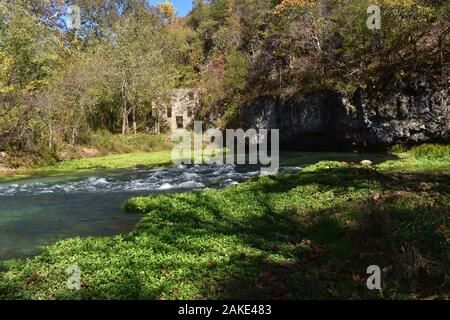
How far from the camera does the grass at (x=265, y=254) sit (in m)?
8.08

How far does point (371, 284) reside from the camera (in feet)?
26.2

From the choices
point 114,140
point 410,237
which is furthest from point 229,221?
point 114,140

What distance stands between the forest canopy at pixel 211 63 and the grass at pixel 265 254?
24.0 metres

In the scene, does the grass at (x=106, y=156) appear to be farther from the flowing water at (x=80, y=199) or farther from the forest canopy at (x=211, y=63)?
the flowing water at (x=80, y=199)

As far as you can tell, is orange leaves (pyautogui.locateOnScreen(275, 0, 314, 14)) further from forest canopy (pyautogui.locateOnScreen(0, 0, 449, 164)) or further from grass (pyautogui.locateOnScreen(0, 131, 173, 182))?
grass (pyautogui.locateOnScreen(0, 131, 173, 182))

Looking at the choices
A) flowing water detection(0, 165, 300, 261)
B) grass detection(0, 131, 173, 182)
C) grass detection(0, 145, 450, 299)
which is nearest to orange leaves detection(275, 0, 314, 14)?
grass detection(0, 131, 173, 182)

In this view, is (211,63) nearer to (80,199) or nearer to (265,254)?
(80,199)

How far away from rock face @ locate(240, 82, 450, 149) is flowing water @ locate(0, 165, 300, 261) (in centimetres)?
1173

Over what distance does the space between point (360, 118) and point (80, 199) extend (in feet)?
82.7

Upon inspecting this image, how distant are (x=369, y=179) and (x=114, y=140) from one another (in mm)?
33643

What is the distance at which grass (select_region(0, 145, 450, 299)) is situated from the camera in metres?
8.08

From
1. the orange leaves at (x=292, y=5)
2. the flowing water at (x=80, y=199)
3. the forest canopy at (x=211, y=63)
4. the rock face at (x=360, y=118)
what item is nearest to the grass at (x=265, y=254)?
the flowing water at (x=80, y=199)

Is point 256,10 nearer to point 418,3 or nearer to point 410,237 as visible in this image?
point 418,3

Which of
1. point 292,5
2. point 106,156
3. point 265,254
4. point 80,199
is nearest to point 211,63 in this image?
point 292,5
